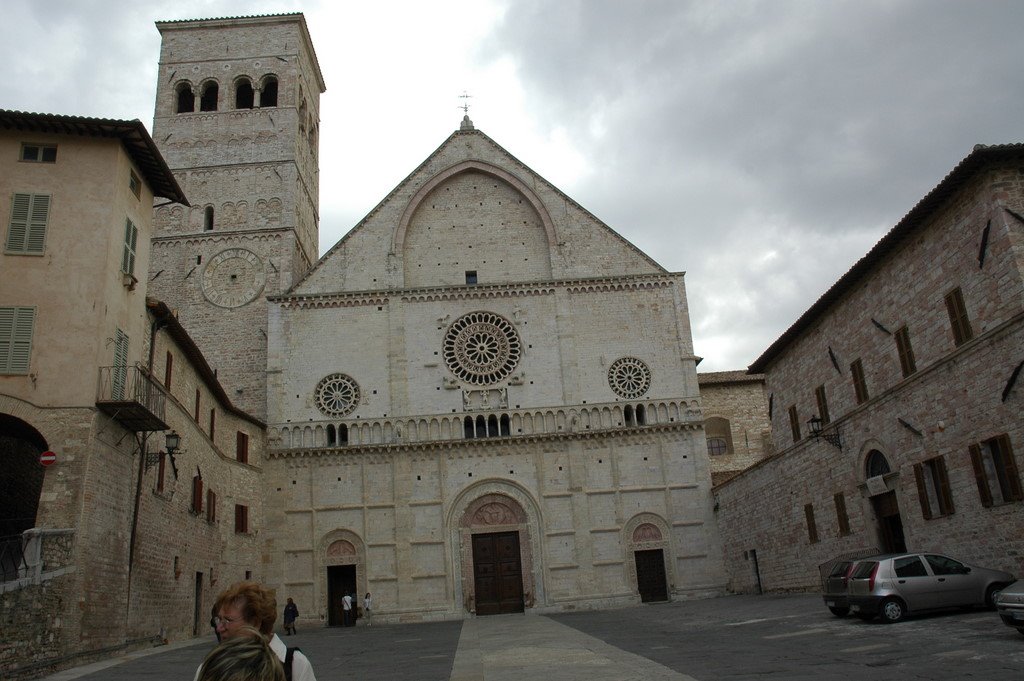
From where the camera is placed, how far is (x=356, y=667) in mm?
14984

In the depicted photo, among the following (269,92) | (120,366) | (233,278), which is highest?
(269,92)

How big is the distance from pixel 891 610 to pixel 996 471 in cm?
373

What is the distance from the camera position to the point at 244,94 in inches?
1625

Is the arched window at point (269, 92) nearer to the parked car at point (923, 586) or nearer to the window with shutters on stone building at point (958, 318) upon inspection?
the window with shutters on stone building at point (958, 318)

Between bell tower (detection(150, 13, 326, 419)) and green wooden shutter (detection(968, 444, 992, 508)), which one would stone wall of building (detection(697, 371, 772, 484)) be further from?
green wooden shutter (detection(968, 444, 992, 508))

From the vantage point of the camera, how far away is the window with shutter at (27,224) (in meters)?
17.8

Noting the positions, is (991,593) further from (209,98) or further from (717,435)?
(209,98)

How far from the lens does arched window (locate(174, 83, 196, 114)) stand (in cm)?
4025

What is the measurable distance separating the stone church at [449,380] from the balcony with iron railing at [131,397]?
12.7 m

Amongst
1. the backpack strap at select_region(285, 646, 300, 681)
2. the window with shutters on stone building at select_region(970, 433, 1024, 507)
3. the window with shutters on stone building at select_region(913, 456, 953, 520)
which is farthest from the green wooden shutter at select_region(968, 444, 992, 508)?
the backpack strap at select_region(285, 646, 300, 681)

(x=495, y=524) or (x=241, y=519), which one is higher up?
(x=241, y=519)

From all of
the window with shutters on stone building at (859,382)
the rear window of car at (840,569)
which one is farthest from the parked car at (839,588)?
the window with shutters on stone building at (859,382)

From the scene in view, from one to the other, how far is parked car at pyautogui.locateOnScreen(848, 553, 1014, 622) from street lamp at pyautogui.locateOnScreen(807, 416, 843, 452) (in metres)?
7.73

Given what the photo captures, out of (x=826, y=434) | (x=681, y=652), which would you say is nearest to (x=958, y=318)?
(x=826, y=434)
